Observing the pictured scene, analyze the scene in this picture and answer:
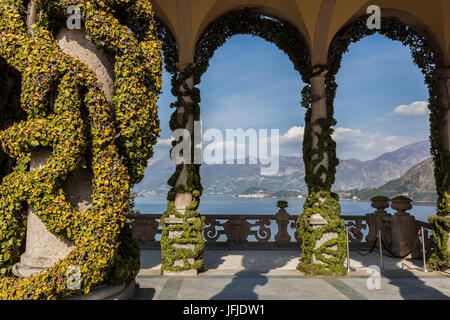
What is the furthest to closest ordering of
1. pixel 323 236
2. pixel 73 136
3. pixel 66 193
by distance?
pixel 323 236 → pixel 66 193 → pixel 73 136

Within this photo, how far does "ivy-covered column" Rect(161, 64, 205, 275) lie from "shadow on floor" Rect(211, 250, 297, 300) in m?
1.03

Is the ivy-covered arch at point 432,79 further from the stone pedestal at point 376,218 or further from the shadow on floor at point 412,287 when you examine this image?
the stone pedestal at point 376,218

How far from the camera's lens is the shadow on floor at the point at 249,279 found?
502 centimetres

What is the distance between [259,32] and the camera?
7852mm

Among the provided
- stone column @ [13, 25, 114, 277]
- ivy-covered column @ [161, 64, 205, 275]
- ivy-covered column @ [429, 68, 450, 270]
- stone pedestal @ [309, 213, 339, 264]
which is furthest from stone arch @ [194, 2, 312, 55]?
stone column @ [13, 25, 114, 277]

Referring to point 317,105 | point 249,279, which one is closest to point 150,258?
point 249,279

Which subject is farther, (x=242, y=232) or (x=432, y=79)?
(x=242, y=232)

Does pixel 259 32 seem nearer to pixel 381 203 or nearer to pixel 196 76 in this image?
pixel 196 76

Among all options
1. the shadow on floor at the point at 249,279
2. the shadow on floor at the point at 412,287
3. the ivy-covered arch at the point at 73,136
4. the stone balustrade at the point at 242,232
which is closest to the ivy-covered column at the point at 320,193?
the shadow on floor at the point at 249,279

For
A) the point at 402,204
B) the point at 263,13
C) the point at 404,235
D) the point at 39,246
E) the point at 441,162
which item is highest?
the point at 263,13

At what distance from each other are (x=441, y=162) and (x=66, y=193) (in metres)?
7.92

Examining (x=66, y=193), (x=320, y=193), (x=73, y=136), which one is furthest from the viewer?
(x=320, y=193)

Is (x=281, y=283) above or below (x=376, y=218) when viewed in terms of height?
below

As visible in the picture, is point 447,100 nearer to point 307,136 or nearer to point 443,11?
point 443,11
